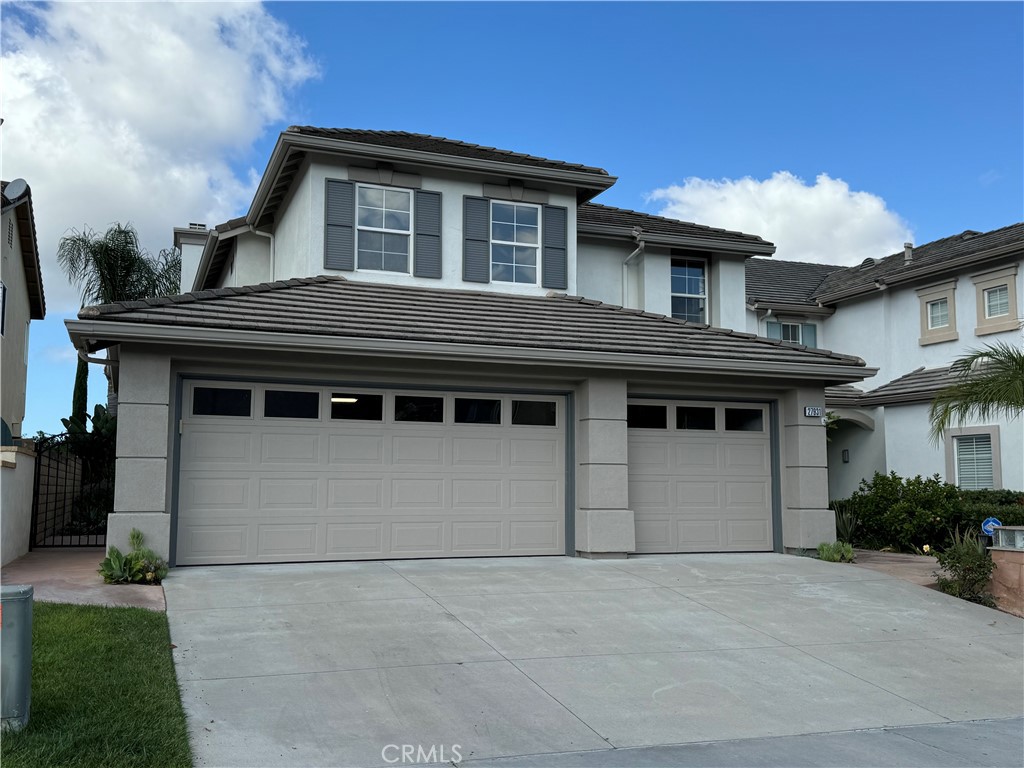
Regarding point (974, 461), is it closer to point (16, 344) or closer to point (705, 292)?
point (705, 292)

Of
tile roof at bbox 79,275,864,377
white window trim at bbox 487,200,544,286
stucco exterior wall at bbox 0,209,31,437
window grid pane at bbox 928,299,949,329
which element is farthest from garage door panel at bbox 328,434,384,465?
window grid pane at bbox 928,299,949,329

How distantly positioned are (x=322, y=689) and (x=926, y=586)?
8.67 m

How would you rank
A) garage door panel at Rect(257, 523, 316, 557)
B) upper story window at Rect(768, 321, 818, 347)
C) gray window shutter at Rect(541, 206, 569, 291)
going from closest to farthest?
1. garage door panel at Rect(257, 523, 316, 557)
2. gray window shutter at Rect(541, 206, 569, 291)
3. upper story window at Rect(768, 321, 818, 347)

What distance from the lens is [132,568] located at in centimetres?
1064

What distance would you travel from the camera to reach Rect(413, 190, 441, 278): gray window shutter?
1510 cm

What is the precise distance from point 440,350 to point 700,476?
4823 millimetres

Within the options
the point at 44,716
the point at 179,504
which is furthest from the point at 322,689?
the point at 179,504

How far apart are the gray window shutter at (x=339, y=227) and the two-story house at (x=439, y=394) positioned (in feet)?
0.11

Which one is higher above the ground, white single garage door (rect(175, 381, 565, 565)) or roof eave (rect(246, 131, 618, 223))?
roof eave (rect(246, 131, 618, 223))

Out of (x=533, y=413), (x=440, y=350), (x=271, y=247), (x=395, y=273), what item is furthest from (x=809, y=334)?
(x=440, y=350)

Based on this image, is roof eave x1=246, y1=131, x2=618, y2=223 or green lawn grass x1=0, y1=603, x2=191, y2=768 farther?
roof eave x1=246, y1=131, x2=618, y2=223

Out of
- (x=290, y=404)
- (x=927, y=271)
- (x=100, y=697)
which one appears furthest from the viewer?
(x=927, y=271)

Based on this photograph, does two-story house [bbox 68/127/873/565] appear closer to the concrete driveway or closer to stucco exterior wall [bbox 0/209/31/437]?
the concrete driveway

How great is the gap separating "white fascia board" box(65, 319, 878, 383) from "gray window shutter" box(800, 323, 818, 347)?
1165 centimetres
